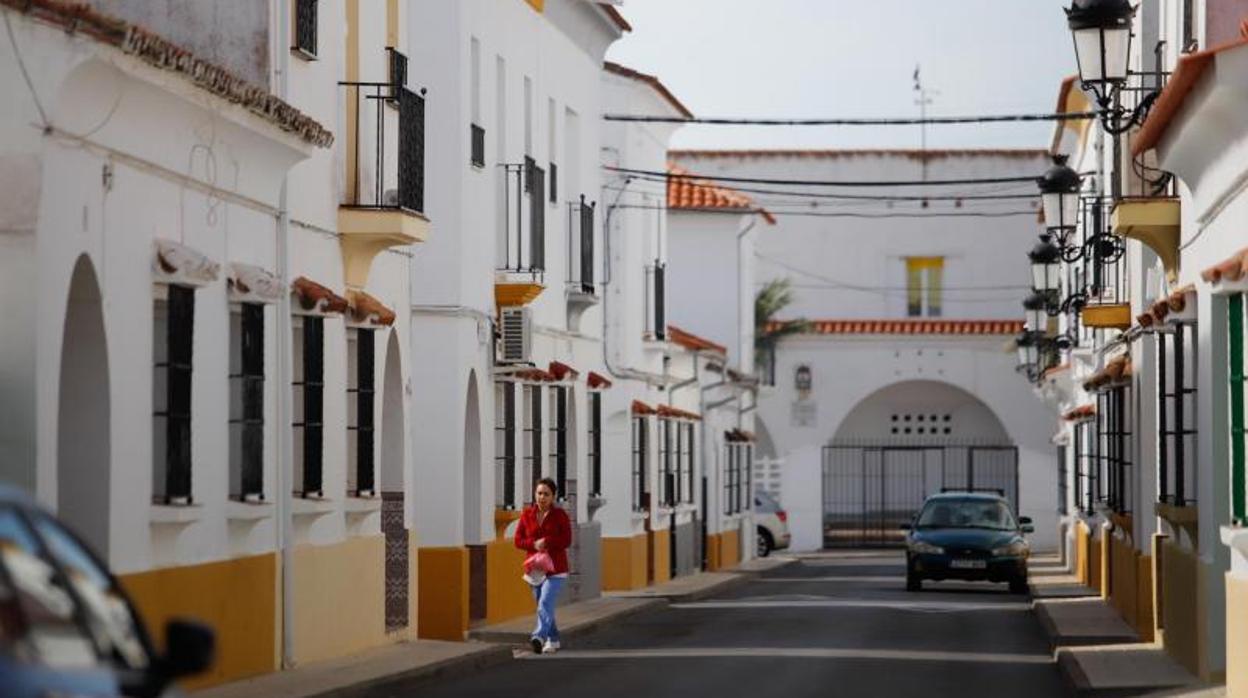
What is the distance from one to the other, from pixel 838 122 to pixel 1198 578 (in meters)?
13.3

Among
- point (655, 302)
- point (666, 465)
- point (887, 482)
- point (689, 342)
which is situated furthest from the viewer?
point (887, 482)

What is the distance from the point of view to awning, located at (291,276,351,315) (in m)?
21.4

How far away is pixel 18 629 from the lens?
7812 millimetres

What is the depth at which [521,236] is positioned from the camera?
104 ft

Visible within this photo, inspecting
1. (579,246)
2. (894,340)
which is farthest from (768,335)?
(579,246)

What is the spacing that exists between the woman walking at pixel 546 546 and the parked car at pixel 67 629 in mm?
16968

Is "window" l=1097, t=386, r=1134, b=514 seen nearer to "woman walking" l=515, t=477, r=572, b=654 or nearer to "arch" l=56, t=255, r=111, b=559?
"woman walking" l=515, t=477, r=572, b=654

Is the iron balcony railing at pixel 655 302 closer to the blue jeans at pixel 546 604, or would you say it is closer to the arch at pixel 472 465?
the arch at pixel 472 465

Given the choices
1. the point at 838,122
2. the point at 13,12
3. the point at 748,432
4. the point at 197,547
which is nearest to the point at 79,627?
the point at 13,12

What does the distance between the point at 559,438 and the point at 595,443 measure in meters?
3.22

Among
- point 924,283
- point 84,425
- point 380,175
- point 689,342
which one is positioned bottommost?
point 84,425

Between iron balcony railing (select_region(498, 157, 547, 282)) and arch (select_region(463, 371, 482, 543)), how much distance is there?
2.07 meters

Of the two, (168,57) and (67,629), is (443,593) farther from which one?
(67,629)

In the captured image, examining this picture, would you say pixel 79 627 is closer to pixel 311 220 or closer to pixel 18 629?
pixel 18 629
